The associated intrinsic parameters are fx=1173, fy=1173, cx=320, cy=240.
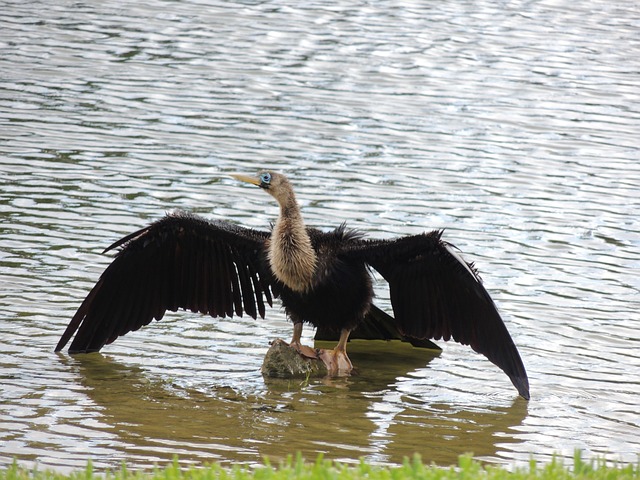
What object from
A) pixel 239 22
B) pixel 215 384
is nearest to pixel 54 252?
pixel 215 384

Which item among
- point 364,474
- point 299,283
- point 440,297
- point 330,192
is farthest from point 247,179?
point 330,192

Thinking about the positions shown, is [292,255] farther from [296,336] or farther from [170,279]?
[170,279]

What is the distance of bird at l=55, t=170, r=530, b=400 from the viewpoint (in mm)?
8562

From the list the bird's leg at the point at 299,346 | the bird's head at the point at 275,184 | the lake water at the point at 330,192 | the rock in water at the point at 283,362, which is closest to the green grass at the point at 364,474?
the lake water at the point at 330,192

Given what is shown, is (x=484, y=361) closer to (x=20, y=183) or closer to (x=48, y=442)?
(x=48, y=442)

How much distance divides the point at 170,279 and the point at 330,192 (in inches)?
176

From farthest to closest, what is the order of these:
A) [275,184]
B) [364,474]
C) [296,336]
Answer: [296,336]
[275,184]
[364,474]

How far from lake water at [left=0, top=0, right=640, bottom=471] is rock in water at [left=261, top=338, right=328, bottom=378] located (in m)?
0.18

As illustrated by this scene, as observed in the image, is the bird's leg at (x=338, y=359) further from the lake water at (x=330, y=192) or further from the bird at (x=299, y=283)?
the lake water at (x=330, y=192)

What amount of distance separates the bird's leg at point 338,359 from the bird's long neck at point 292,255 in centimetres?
68

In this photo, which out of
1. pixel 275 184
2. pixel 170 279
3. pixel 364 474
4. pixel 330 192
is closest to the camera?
pixel 364 474

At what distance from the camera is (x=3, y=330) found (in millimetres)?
9438

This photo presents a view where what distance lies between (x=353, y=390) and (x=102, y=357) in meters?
2.07

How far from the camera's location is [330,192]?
1360 centimetres
